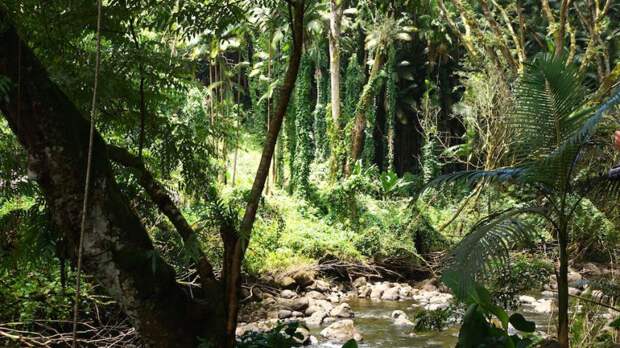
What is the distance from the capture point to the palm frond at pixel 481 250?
10.8 feet

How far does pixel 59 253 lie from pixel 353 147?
17.6 meters

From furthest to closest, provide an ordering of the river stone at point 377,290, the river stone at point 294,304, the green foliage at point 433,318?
the river stone at point 377,290 → the river stone at point 294,304 → the green foliage at point 433,318

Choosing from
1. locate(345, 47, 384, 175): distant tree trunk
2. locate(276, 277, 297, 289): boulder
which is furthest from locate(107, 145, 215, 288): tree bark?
locate(345, 47, 384, 175): distant tree trunk

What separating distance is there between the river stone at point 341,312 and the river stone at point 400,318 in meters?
0.76

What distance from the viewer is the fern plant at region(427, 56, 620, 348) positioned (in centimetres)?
350

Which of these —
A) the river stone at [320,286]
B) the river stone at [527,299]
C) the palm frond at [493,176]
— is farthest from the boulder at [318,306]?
the palm frond at [493,176]

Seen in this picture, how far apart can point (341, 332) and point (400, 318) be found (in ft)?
5.57

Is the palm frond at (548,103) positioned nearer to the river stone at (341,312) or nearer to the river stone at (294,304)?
the river stone at (341,312)

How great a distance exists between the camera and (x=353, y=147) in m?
20.6

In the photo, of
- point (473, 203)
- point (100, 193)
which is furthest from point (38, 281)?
point (473, 203)

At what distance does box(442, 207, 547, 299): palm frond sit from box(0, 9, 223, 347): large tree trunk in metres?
1.58

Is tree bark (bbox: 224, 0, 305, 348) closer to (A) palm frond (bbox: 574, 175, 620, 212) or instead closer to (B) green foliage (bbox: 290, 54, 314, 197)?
(A) palm frond (bbox: 574, 175, 620, 212)

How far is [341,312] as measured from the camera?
10.2 metres

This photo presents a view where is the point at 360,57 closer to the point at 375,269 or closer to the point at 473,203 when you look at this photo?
the point at 473,203
